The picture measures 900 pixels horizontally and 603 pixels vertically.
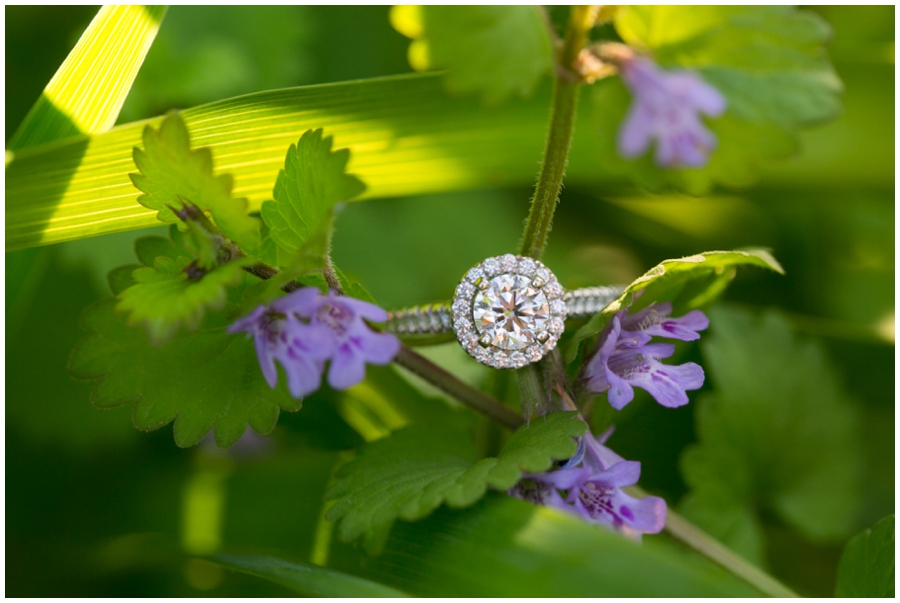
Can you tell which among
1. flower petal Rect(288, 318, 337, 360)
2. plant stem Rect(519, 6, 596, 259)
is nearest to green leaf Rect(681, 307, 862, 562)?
plant stem Rect(519, 6, 596, 259)

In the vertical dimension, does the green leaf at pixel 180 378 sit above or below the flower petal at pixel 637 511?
above

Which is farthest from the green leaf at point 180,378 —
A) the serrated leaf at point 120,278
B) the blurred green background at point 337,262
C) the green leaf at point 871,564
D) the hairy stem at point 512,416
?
the green leaf at point 871,564

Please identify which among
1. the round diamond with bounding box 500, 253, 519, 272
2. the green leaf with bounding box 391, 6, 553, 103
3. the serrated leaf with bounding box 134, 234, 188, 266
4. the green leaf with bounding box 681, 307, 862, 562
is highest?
the green leaf with bounding box 391, 6, 553, 103

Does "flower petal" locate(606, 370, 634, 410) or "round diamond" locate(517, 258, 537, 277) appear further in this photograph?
"round diamond" locate(517, 258, 537, 277)

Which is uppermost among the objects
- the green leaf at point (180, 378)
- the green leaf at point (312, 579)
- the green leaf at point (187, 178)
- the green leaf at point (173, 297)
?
the green leaf at point (187, 178)

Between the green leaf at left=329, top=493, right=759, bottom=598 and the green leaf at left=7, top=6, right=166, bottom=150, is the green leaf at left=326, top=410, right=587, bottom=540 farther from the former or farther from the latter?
the green leaf at left=7, top=6, right=166, bottom=150

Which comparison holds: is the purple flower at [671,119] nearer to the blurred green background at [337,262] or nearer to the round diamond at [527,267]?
the round diamond at [527,267]

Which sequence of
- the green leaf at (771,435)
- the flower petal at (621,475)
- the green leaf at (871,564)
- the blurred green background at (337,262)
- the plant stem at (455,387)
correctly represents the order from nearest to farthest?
the flower petal at (621,475) < the plant stem at (455,387) < the green leaf at (871,564) < the green leaf at (771,435) < the blurred green background at (337,262)
